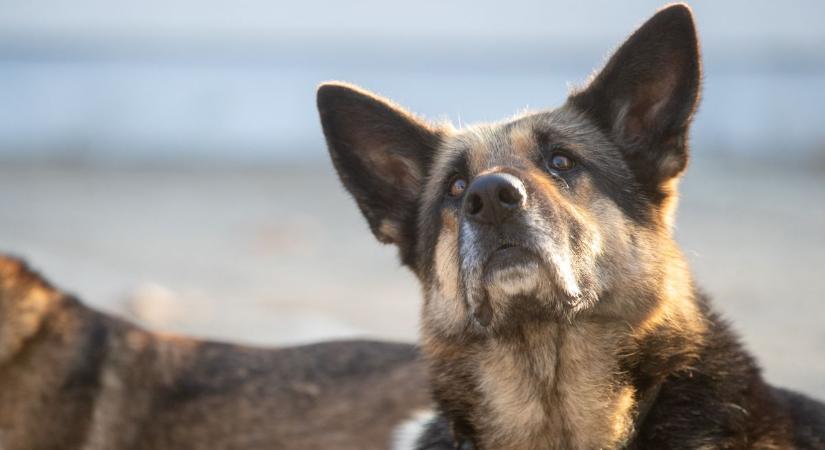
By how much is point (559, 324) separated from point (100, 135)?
50.0 feet

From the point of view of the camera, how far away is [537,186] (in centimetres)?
371

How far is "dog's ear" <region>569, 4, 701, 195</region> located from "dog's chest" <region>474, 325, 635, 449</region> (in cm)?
66

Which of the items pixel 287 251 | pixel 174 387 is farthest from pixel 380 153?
pixel 287 251

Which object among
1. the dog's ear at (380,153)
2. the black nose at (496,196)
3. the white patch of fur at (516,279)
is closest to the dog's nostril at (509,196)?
the black nose at (496,196)

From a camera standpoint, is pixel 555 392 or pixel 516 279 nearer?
pixel 516 279

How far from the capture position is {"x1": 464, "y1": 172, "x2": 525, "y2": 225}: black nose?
3.59 m

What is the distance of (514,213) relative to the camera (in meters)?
3.60

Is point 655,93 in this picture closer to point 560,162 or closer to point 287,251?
point 560,162

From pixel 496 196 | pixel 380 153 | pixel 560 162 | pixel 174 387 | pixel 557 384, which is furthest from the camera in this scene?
pixel 174 387

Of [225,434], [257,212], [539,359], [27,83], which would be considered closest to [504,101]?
[257,212]

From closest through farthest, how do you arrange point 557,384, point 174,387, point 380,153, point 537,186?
point 537,186, point 557,384, point 380,153, point 174,387

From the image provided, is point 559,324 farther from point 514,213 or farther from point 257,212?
point 257,212

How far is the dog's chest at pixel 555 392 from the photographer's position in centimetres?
379

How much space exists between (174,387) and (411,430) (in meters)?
1.28
